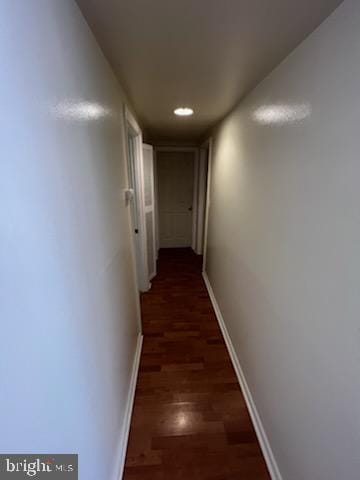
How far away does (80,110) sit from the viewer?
2.72ft

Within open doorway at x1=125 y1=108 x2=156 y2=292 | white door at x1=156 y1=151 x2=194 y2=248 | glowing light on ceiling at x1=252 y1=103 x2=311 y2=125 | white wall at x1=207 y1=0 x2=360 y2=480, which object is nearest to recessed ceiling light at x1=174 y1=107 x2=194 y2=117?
open doorway at x1=125 y1=108 x2=156 y2=292

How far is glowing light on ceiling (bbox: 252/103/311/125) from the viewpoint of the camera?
98cm

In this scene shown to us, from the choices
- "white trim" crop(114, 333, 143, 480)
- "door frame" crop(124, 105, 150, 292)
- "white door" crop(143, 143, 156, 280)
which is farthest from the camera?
"white door" crop(143, 143, 156, 280)

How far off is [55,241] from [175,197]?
4.10m

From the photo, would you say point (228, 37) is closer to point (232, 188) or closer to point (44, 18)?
point (44, 18)

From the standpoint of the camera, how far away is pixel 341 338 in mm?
772

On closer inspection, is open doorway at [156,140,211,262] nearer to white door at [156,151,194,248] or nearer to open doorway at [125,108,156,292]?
white door at [156,151,194,248]

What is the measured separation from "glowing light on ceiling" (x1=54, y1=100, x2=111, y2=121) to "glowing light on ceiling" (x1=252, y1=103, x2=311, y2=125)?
0.92 meters

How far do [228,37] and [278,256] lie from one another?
3.41 ft

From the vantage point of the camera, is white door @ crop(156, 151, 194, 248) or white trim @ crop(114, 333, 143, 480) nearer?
white trim @ crop(114, 333, 143, 480)

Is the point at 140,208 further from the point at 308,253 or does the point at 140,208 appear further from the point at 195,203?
the point at 308,253

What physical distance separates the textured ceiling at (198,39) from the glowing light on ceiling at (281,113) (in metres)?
0.20

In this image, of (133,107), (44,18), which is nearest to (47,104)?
(44,18)

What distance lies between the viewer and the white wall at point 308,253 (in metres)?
0.74
